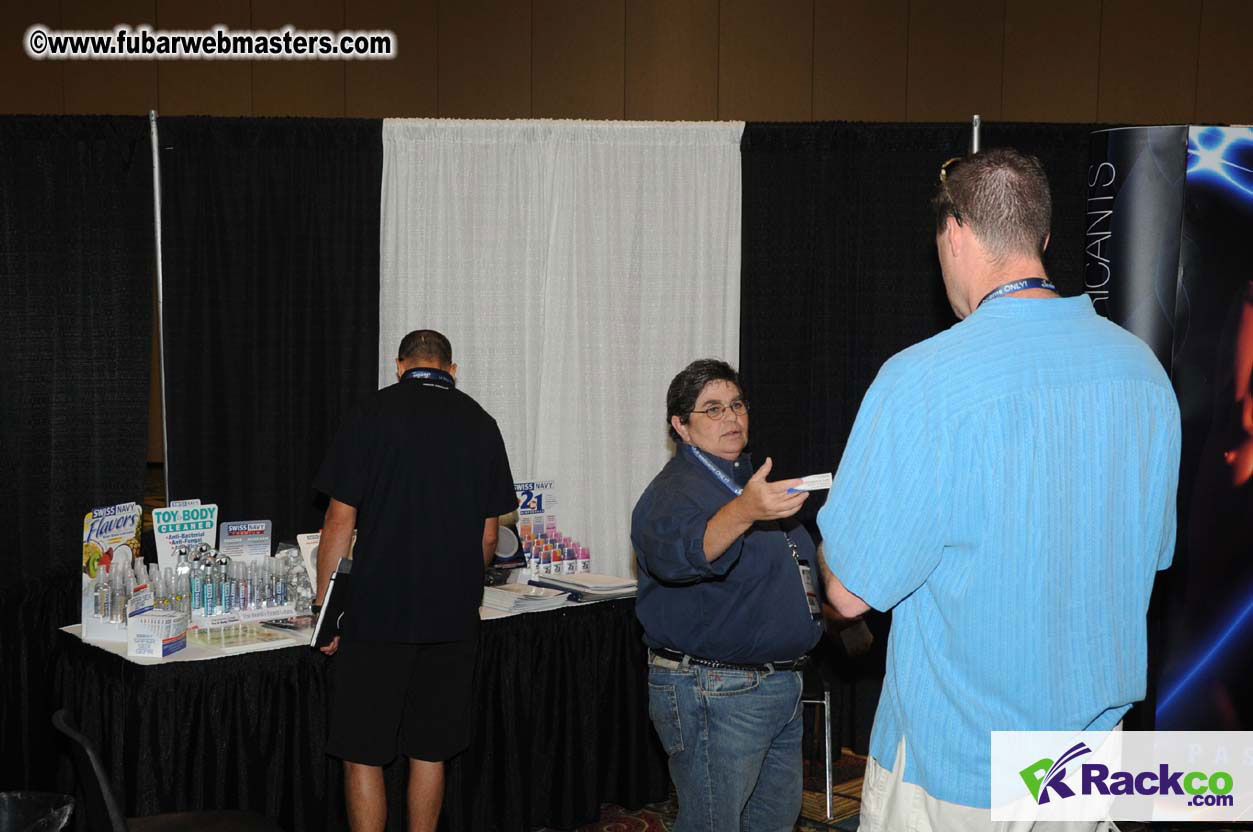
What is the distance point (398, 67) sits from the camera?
7445 mm

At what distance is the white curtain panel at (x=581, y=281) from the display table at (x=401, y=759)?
877 mm

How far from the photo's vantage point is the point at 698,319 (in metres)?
4.58

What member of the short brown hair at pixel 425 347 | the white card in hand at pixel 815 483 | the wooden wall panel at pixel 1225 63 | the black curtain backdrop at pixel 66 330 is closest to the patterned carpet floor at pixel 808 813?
the short brown hair at pixel 425 347

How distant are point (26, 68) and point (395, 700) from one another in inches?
260

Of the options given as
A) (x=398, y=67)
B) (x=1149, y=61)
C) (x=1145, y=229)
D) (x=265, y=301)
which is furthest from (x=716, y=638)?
(x=1149, y=61)

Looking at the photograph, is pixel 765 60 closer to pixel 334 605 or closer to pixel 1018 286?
pixel 334 605

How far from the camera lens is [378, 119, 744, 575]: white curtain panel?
178 inches

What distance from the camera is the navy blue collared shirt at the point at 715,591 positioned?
2381 millimetres

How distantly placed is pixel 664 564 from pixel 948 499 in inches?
42.8

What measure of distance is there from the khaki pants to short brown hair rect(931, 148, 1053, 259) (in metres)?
0.64

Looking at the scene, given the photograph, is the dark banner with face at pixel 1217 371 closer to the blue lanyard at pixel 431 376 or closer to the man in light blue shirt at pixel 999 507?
the blue lanyard at pixel 431 376

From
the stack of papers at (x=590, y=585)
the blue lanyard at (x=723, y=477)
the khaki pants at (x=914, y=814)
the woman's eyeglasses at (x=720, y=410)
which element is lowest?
the stack of papers at (x=590, y=585)

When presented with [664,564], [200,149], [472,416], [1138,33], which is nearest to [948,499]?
[664,564]

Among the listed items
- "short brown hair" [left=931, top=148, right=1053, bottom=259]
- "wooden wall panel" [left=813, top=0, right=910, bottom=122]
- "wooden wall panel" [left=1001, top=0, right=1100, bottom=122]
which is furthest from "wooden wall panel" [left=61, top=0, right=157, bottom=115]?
"short brown hair" [left=931, top=148, right=1053, bottom=259]
